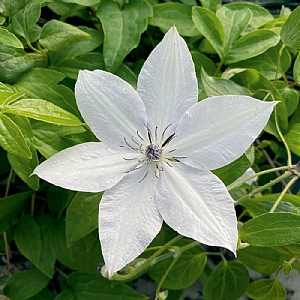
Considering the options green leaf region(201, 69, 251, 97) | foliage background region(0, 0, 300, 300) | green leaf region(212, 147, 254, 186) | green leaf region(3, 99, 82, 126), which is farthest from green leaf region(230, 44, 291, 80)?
green leaf region(3, 99, 82, 126)

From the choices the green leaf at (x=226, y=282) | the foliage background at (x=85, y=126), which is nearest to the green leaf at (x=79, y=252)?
the foliage background at (x=85, y=126)

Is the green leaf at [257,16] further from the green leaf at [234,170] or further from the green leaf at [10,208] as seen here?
the green leaf at [10,208]

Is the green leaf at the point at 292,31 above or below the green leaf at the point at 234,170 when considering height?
above

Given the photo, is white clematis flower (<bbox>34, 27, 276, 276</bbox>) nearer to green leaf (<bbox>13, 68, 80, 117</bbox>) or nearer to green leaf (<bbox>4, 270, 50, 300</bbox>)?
green leaf (<bbox>13, 68, 80, 117</bbox>)

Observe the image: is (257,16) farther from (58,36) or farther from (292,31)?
(58,36)

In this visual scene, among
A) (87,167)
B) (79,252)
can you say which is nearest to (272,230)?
(87,167)
